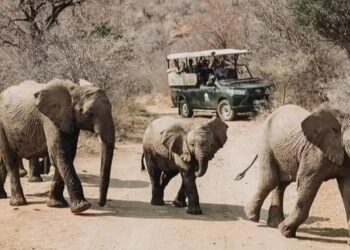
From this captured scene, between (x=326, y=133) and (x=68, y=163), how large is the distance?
13.5ft

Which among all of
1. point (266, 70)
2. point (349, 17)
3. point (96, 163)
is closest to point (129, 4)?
point (266, 70)

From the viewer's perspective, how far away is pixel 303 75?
24.3 metres

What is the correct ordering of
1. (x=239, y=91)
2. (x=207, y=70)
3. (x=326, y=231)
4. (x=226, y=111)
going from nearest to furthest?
1. (x=326, y=231)
2. (x=239, y=91)
3. (x=226, y=111)
4. (x=207, y=70)

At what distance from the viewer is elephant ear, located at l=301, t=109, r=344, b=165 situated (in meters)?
8.41

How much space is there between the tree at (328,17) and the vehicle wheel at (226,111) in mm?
3881

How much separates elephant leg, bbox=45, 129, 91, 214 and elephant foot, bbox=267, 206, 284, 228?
105 inches

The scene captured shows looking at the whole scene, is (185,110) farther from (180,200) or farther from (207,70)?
(180,200)

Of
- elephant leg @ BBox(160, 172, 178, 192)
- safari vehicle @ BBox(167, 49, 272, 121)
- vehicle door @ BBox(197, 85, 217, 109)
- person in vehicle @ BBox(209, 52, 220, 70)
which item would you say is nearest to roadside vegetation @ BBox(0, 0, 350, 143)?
safari vehicle @ BBox(167, 49, 272, 121)

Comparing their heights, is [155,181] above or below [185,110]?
above

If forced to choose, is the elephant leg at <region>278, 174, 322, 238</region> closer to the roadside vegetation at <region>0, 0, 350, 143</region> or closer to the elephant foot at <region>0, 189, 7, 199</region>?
the elephant foot at <region>0, 189, 7, 199</region>

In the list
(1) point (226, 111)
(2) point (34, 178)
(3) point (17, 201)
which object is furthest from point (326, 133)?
(1) point (226, 111)

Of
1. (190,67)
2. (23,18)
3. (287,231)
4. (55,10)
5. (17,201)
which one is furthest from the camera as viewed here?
(55,10)

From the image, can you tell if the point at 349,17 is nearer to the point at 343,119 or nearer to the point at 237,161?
the point at 237,161

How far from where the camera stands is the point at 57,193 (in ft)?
36.3
